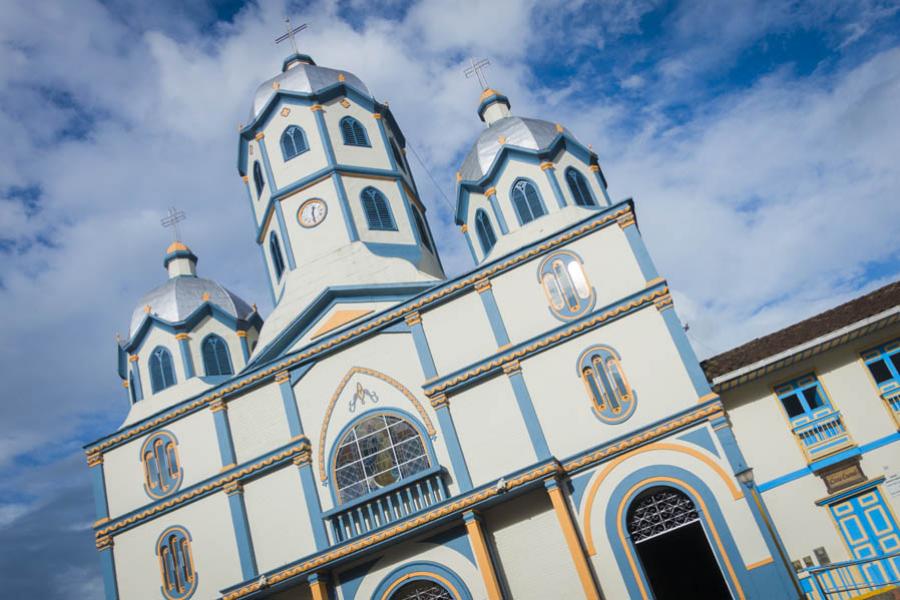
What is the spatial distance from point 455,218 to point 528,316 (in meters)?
6.24

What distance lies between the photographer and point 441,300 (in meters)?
19.2

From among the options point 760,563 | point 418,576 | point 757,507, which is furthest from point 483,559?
point 757,507

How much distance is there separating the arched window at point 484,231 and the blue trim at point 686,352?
6.59 m

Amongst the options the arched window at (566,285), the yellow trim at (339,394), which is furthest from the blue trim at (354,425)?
the arched window at (566,285)

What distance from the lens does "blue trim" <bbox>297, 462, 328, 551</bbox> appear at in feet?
58.8

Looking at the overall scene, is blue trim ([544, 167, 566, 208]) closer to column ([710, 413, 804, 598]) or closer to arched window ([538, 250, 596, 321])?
arched window ([538, 250, 596, 321])

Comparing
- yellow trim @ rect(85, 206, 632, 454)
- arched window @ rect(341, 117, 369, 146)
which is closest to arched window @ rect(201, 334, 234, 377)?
yellow trim @ rect(85, 206, 632, 454)

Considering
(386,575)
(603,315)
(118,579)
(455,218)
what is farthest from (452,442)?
(118,579)

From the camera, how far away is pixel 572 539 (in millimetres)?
15727

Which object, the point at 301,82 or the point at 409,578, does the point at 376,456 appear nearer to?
the point at 409,578

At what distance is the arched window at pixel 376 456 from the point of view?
18312mm

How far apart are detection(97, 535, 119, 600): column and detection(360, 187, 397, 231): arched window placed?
38.7 ft

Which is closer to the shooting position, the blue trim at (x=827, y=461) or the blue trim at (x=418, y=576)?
the blue trim at (x=827, y=461)

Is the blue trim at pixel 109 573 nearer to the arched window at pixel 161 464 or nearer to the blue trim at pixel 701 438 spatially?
the arched window at pixel 161 464
